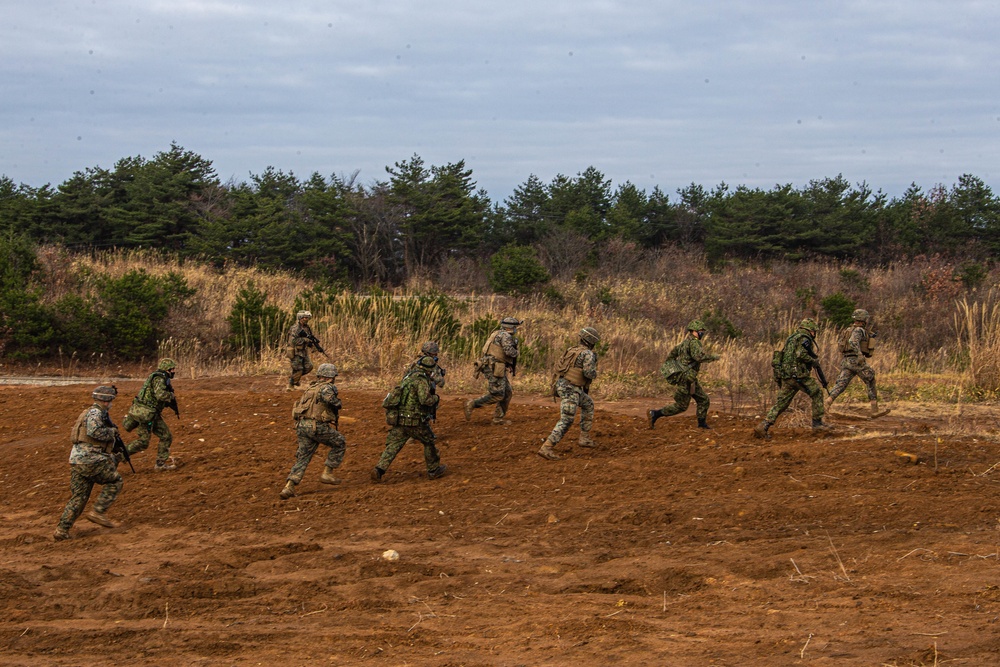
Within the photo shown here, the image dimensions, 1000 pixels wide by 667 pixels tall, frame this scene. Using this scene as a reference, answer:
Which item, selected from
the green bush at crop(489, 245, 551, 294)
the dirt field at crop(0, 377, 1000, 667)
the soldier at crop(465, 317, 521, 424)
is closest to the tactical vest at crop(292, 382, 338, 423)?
the dirt field at crop(0, 377, 1000, 667)

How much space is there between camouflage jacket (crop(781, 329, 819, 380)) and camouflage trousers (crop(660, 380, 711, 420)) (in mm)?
1125

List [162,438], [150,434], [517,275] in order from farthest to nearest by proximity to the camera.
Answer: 1. [517,275]
2. [162,438]
3. [150,434]

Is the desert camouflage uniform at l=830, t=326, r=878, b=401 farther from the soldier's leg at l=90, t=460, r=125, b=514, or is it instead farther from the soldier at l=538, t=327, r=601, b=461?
the soldier's leg at l=90, t=460, r=125, b=514

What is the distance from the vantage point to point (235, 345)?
71.6 ft

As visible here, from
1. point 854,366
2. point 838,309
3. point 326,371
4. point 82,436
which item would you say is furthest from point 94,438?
point 838,309

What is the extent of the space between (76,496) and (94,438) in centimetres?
64

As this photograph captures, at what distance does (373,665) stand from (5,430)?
1055 cm

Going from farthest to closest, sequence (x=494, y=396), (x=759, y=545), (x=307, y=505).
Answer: (x=494, y=396) → (x=307, y=505) → (x=759, y=545)

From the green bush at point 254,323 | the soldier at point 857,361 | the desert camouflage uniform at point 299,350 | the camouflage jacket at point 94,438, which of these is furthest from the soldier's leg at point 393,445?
the green bush at point 254,323

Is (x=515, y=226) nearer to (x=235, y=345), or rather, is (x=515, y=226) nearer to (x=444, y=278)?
(x=444, y=278)

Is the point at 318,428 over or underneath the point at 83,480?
over

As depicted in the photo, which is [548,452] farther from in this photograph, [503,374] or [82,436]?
[82,436]

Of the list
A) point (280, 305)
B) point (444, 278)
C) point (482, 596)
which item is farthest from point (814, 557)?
point (444, 278)

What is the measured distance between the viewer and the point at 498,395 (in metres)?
13.1
